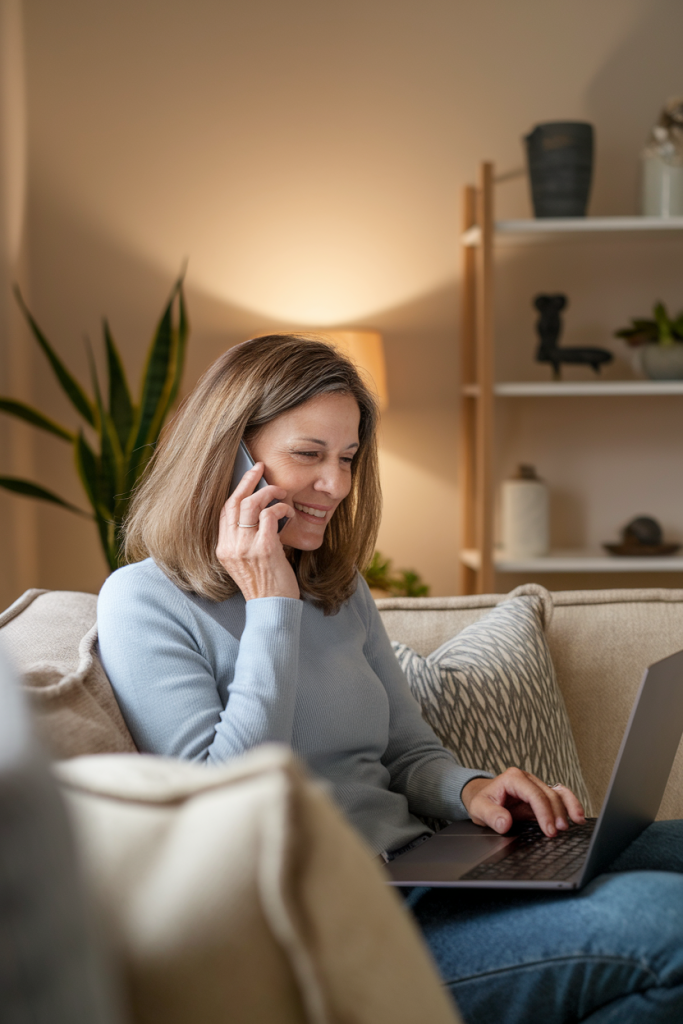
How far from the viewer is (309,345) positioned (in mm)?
1229

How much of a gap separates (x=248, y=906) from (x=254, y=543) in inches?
28.0

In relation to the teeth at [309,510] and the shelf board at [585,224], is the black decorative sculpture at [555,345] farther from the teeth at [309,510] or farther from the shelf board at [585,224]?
the teeth at [309,510]

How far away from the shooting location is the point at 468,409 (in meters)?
2.95

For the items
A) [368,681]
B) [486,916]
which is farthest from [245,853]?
[368,681]

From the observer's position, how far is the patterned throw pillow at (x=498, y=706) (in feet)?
4.45

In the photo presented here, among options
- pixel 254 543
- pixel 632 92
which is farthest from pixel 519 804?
pixel 632 92

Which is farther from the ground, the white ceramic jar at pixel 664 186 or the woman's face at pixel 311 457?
the white ceramic jar at pixel 664 186

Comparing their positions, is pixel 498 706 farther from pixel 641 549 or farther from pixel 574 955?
pixel 641 549

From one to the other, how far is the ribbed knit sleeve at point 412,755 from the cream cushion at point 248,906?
734 millimetres

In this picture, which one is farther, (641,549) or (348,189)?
(348,189)

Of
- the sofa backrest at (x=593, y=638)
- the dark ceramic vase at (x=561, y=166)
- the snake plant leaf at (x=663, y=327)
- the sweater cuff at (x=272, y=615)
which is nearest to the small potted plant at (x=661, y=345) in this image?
the snake plant leaf at (x=663, y=327)

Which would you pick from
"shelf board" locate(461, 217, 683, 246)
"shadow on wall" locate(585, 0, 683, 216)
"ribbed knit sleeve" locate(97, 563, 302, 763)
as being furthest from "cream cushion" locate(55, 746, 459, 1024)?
"shadow on wall" locate(585, 0, 683, 216)

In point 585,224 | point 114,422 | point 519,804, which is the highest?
point 585,224

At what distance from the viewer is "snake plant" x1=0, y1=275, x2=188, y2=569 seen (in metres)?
2.53
